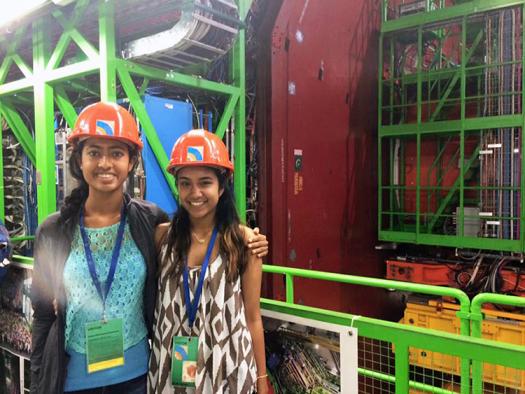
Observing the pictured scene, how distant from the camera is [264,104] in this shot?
446cm

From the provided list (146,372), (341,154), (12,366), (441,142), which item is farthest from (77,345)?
(441,142)

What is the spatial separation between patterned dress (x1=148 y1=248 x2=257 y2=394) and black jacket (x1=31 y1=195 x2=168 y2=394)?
11 cm

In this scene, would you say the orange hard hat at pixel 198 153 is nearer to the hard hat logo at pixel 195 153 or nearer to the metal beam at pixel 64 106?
the hard hat logo at pixel 195 153

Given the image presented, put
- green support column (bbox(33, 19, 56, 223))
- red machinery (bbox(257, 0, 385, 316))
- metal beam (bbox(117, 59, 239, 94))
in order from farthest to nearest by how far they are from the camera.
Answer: red machinery (bbox(257, 0, 385, 316)) → green support column (bbox(33, 19, 56, 223)) → metal beam (bbox(117, 59, 239, 94))

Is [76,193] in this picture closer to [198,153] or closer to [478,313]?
[198,153]

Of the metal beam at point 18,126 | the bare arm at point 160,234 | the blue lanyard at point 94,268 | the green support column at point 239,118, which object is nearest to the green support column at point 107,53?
the green support column at point 239,118

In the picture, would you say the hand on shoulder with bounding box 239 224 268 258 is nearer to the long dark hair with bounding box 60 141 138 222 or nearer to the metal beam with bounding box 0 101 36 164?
the long dark hair with bounding box 60 141 138 222

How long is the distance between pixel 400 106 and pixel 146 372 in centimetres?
→ 493

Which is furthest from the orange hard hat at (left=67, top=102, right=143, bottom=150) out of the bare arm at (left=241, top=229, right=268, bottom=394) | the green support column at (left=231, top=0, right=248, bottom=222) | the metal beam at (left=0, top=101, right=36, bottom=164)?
the metal beam at (left=0, top=101, right=36, bottom=164)

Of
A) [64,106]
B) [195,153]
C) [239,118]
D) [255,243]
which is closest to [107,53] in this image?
[64,106]

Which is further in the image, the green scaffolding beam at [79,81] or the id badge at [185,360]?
the green scaffolding beam at [79,81]

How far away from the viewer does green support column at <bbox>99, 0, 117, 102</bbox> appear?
3031mm

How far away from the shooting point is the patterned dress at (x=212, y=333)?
1.77 metres

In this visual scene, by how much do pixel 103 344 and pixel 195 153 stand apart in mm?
803
